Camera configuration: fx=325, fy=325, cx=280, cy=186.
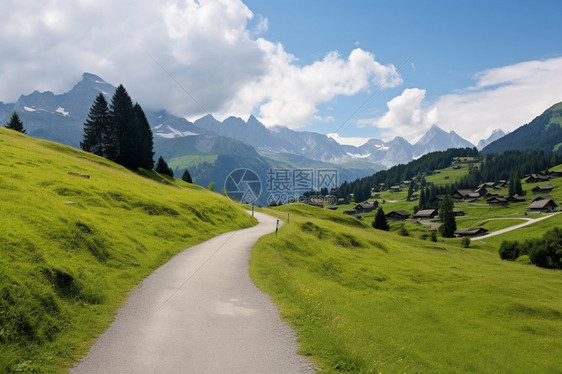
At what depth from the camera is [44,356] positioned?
970 cm

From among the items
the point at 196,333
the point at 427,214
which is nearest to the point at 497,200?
the point at 427,214

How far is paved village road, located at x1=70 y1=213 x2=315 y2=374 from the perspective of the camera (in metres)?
9.82

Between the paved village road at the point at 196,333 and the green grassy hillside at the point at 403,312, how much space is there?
1112 millimetres

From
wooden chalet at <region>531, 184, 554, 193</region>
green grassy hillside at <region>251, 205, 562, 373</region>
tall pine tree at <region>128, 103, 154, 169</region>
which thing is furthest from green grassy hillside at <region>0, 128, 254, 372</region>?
wooden chalet at <region>531, 184, 554, 193</region>

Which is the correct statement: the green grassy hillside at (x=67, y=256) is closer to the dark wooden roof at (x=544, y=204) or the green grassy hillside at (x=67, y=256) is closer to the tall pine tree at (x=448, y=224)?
the tall pine tree at (x=448, y=224)

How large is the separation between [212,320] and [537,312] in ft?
105

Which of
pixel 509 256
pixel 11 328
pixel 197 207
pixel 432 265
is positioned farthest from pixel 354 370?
pixel 509 256

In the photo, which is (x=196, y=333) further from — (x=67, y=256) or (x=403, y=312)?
(x=403, y=312)

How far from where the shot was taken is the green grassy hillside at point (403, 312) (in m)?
13.7

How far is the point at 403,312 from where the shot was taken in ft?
85.8

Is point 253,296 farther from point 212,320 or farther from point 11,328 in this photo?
point 11,328

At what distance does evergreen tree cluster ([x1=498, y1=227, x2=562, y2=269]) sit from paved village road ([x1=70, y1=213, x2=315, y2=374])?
78.8 metres

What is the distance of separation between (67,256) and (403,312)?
78.4 feet

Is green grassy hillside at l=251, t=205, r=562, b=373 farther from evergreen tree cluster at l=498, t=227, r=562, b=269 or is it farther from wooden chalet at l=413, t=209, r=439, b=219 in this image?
wooden chalet at l=413, t=209, r=439, b=219
